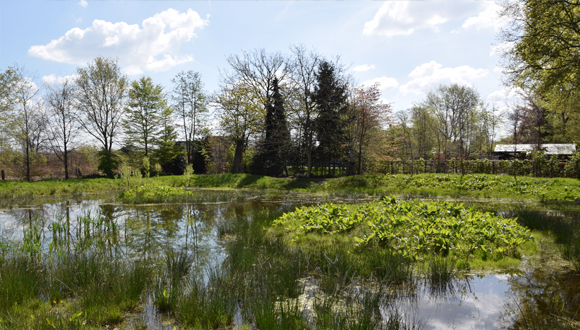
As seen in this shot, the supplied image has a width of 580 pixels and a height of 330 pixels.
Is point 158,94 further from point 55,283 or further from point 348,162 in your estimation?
point 55,283

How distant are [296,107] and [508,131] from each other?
2986 cm

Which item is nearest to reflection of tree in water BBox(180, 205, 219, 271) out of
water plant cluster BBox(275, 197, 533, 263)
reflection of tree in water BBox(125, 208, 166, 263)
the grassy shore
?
reflection of tree in water BBox(125, 208, 166, 263)

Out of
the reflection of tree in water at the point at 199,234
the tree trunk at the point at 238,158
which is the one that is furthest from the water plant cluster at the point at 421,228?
the tree trunk at the point at 238,158

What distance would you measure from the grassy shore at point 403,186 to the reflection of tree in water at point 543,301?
9655 millimetres

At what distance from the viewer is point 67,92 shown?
2680 cm

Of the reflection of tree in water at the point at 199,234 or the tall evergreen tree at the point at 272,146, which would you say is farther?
the tall evergreen tree at the point at 272,146

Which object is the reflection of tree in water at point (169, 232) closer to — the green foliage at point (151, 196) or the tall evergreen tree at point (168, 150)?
the green foliage at point (151, 196)

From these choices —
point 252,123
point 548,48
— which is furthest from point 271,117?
point 548,48

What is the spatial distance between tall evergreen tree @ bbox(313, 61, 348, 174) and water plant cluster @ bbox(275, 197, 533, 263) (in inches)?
562

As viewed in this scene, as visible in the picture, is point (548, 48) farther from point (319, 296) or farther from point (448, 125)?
point (448, 125)

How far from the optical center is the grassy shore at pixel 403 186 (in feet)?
42.1

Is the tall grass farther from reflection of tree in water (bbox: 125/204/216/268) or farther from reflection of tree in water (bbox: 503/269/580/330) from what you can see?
reflection of tree in water (bbox: 125/204/216/268)

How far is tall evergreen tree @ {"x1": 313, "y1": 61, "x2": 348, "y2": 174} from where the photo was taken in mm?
22016

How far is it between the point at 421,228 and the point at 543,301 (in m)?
2.54
